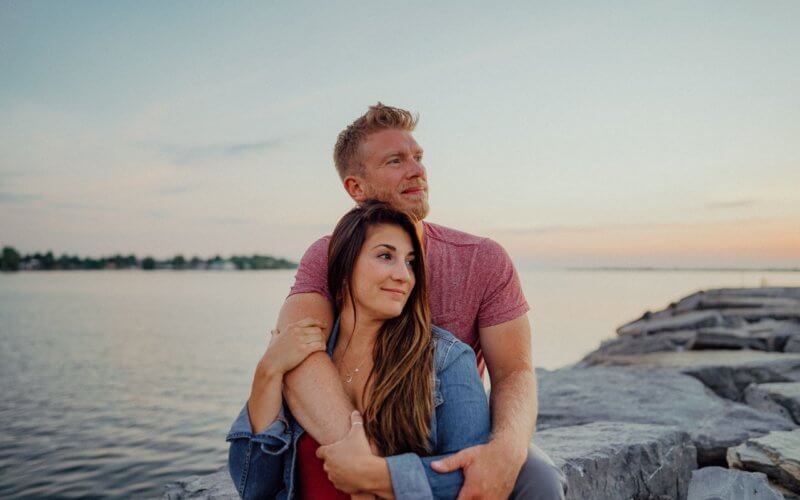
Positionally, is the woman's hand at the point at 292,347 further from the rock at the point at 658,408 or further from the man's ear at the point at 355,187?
the rock at the point at 658,408

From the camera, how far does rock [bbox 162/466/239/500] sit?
304cm

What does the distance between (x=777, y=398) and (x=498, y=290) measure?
11.6 feet

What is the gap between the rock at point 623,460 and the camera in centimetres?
311

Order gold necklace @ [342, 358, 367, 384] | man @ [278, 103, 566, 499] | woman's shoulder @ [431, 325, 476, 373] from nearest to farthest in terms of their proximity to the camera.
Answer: man @ [278, 103, 566, 499], woman's shoulder @ [431, 325, 476, 373], gold necklace @ [342, 358, 367, 384]

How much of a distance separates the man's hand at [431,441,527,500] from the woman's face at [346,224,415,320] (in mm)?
632

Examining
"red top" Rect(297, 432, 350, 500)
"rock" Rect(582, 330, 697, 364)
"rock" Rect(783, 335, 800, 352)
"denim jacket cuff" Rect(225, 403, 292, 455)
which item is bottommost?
"rock" Rect(582, 330, 697, 364)

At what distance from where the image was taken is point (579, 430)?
12.5 feet

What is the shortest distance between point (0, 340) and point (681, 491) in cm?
1811

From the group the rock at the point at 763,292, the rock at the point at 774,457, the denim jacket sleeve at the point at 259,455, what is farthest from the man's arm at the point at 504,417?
the rock at the point at 763,292

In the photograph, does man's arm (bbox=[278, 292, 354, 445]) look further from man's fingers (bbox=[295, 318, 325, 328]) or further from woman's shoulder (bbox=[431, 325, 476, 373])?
woman's shoulder (bbox=[431, 325, 476, 373])

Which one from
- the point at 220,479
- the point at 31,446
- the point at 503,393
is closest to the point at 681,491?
the point at 503,393

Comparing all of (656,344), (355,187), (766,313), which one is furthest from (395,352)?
(766,313)

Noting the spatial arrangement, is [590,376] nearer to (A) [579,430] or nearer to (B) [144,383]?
(A) [579,430]

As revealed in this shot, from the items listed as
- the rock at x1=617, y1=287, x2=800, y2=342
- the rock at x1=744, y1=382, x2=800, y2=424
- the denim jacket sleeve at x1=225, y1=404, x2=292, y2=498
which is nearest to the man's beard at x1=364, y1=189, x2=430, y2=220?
the denim jacket sleeve at x1=225, y1=404, x2=292, y2=498
